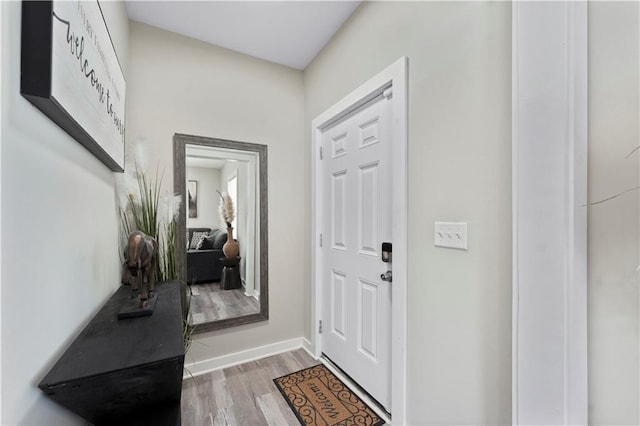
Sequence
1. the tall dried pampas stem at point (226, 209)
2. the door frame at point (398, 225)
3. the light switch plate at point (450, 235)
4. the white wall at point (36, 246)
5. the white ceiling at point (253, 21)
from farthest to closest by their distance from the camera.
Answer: the tall dried pampas stem at point (226, 209)
the white ceiling at point (253, 21)
the door frame at point (398, 225)
the light switch plate at point (450, 235)
the white wall at point (36, 246)

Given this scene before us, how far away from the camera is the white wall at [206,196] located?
2104 mm

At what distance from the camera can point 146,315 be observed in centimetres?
104

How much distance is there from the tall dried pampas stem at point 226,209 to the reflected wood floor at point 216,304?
1.77 ft

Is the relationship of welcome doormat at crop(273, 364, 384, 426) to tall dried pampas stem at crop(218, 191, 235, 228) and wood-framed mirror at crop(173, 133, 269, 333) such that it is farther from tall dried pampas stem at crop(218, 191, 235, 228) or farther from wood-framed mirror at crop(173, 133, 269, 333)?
tall dried pampas stem at crop(218, 191, 235, 228)

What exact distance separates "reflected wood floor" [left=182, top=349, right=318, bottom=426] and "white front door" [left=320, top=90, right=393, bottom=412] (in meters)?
0.46

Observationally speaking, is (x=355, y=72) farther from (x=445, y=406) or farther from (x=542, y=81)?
(x=445, y=406)

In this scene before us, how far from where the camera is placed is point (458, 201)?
120 centimetres

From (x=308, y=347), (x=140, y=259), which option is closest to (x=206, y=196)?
(x=140, y=259)

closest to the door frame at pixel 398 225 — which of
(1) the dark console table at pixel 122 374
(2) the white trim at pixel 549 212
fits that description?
(2) the white trim at pixel 549 212

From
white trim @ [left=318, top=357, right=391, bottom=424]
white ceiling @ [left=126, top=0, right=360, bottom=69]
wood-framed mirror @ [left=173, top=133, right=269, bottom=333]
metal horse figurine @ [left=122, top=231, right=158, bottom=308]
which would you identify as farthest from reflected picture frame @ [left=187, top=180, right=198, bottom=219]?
white trim @ [left=318, top=357, right=391, bottom=424]

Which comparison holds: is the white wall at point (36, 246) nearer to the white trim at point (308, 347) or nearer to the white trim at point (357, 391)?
the white trim at point (357, 391)

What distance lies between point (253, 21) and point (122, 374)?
2153 mm

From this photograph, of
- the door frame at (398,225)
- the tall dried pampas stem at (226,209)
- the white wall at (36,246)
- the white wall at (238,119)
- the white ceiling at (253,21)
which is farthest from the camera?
the tall dried pampas stem at (226,209)

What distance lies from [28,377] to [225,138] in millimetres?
1880
